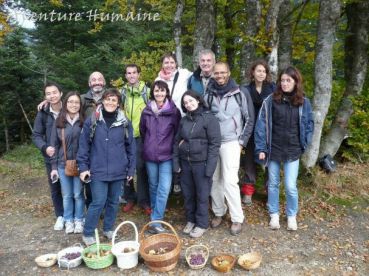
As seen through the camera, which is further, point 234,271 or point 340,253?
point 340,253

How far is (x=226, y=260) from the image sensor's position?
168 inches

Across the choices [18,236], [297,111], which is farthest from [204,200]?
[18,236]

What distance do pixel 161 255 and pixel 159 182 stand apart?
1198mm

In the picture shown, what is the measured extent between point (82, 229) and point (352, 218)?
4.30 metres

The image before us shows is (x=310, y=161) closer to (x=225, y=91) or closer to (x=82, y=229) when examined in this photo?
(x=225, y=91)

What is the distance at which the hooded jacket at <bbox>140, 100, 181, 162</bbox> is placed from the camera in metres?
4.77

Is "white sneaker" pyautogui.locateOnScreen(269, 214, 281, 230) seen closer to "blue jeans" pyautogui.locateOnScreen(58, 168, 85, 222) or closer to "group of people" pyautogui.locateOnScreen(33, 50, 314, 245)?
"group of people" pyautogui.locateOnScreen(33, 50, 314, 245)

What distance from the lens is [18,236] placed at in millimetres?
5430

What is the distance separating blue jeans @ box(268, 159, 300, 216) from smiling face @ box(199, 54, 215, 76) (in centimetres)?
161

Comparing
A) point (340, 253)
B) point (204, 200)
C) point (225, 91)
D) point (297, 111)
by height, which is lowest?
point (340, 253)

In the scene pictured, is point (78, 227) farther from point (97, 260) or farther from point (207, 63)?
point (207, 63)

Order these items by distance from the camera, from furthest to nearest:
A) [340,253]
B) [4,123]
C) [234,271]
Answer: [4,123], [340,253], [234,271]

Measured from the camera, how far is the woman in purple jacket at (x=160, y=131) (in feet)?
15.6

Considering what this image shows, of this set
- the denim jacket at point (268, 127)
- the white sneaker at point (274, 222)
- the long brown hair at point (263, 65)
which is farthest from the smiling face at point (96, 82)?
the white sneaker at point (274, 222)
